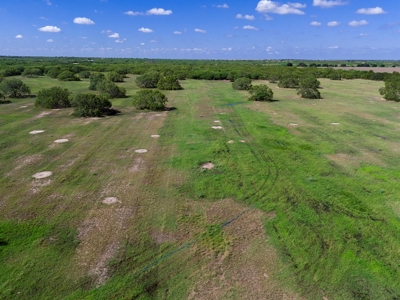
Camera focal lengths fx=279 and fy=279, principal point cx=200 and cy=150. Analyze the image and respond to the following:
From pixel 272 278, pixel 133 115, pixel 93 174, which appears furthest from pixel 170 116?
pixel 272 278

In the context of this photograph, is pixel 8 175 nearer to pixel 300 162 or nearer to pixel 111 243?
pixel 111 243

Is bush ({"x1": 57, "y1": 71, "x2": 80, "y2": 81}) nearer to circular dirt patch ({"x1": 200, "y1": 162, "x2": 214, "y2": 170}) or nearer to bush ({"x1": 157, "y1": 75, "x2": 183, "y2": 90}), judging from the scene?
Answer: bush ({"x1": 157, "y1": 75, "x2": 183, "y2": 90})

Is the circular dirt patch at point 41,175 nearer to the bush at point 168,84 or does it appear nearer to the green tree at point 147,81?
the bush at point 168,84

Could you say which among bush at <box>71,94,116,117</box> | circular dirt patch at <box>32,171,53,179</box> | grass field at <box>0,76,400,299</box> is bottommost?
grass field at <box>0,76,400,299</box>

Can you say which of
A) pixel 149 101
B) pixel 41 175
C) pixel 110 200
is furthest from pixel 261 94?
pixel 110 200

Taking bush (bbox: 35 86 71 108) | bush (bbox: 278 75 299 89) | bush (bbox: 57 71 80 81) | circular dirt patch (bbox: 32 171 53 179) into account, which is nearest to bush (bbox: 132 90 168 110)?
bush (bbox: 35 86 71 108)

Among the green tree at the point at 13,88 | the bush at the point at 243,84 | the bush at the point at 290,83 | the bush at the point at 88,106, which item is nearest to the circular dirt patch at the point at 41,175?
the bush at the point at 88,106

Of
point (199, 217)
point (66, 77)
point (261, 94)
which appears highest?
point (66, 77)

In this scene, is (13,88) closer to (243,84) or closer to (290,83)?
(243,84)

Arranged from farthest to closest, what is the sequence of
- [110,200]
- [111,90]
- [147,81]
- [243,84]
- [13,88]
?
[147,81] → [243,84] → [111,90] → [13,88] → [110,200]
